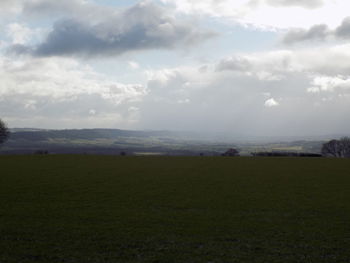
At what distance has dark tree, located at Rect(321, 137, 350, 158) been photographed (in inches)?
5010

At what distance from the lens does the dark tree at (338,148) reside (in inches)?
5010

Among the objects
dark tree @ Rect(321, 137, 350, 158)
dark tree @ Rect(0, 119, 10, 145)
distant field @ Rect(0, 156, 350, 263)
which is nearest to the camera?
distant field @ Rect(0, 156, 350, 263)

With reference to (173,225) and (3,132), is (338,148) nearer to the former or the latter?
(3,132)

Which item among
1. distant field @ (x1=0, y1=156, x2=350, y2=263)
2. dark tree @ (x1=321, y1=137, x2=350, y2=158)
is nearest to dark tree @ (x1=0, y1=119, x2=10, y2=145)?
distant field @ (x1=0, y1=156, x2=350, y2=263)

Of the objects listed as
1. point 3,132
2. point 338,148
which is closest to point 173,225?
point 3,132

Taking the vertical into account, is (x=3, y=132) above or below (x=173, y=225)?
above

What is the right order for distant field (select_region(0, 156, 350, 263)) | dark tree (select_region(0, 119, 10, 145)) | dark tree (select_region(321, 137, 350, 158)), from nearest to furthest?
1. distant field (select_region(0, 156, 350, 263))
2. dark tree (select_region(0, 119, 10, 145))
3. dark tree (select_region(321, 137, 350, 158))

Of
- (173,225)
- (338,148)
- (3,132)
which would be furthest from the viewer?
(338,148)

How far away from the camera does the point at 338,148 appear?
129 metres

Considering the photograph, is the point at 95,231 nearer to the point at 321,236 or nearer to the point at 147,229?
the point at 147,229

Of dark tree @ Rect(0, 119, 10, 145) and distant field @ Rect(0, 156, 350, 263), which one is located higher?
dark tree @ Rect(0, 119, 10, 145)

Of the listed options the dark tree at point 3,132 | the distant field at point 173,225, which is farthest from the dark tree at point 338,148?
the dark tree at point 3,132

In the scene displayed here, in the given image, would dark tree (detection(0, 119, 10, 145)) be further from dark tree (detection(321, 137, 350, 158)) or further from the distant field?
dark tree (detection(321, 137, 350, 158))

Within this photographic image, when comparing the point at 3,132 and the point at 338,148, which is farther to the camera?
the point at 338,148
